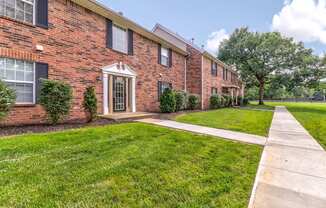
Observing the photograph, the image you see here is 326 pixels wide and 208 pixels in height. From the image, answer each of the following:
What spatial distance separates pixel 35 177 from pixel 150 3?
15.6 m

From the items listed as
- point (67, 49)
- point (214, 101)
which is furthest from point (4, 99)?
point (214, 101)

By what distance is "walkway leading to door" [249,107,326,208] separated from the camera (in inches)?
101

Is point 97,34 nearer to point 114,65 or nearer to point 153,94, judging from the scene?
point 114,65

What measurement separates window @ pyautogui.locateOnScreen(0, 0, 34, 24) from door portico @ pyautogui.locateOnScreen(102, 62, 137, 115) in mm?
3408

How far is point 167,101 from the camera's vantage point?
11859 millimetres

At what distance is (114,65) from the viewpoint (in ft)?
31.8

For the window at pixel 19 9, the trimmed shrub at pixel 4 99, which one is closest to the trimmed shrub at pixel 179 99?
the window at pixel 19 9

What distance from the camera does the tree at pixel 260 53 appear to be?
26688 millimetres

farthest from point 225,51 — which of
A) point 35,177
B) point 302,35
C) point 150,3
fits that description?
point 35,177

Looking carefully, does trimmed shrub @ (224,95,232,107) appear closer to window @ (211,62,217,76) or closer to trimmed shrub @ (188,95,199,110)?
window @ (211,62,217,76)

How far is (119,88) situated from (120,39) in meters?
2.68

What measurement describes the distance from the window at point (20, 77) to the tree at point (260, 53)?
95.3 feet

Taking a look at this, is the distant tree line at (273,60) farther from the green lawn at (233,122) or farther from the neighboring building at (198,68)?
the green lawn at (233,122)

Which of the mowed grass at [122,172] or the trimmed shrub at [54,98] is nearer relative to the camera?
the mowed grass at [122,172]
